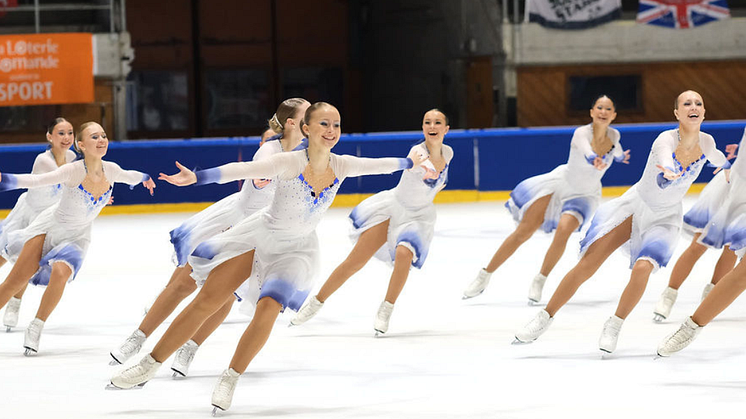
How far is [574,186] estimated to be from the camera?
786 cm

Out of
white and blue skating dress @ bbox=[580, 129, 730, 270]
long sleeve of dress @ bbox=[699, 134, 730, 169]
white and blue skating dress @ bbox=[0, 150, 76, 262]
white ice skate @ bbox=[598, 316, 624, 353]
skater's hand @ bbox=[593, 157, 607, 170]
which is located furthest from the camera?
skater's hand @ bbox=[593, 157, 607, 170]

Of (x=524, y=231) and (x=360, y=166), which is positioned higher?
(x=360, y=166)

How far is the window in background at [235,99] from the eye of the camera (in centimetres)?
2369

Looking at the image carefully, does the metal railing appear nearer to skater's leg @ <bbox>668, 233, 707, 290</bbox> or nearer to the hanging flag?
the hanging flag

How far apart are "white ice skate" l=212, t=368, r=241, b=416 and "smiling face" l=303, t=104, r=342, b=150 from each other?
1036mm

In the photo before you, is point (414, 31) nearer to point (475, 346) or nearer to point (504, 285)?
point (504, 285)

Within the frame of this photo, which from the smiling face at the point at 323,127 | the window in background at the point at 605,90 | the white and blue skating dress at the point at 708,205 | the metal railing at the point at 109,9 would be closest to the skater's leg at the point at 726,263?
the white and blue skating dress at the point at 708,205

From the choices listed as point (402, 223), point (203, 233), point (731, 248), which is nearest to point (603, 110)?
point (402, 223)

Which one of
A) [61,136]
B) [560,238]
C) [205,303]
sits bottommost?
[560,238]

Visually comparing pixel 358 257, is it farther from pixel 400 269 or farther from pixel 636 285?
pixel 636 285

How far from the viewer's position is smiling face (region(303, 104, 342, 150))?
5094 millimetres

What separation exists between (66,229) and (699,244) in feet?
11.8

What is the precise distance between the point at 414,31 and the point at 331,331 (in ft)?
52.4

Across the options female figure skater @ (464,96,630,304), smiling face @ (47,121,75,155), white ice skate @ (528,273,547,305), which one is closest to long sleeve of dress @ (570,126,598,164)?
female figure skater @ (464,96,630,304)
